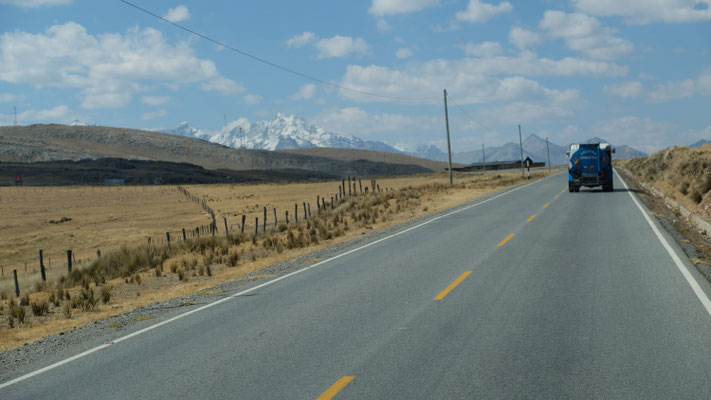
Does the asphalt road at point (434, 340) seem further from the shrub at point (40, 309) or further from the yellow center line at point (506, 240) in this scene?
the shrub at point (40, 309)

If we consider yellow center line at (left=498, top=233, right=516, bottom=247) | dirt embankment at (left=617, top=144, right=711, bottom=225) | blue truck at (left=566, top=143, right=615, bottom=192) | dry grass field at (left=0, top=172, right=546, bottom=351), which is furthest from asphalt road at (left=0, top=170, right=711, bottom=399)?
blue truck at (left=566, top=143, right=615, bottom=192)

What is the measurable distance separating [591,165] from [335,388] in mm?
31539

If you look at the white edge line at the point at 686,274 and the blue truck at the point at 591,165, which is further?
the blue truck at the point at 591,165

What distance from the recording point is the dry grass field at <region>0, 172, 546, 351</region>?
12.7 meters

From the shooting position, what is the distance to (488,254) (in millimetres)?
13766

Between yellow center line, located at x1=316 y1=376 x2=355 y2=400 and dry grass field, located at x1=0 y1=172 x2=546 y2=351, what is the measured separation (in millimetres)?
5674

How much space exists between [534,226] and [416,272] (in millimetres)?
8374

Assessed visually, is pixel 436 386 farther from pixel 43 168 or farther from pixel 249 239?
pixel 43 168

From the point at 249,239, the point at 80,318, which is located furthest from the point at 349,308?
the point at 249,239

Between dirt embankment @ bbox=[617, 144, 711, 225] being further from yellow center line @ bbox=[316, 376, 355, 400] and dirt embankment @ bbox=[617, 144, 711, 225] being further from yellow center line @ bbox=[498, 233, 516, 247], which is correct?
yellow center line @ bbox=[316, 376, 355, 400]

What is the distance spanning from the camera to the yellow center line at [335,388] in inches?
214

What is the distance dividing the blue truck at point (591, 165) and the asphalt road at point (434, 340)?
22.2 metres

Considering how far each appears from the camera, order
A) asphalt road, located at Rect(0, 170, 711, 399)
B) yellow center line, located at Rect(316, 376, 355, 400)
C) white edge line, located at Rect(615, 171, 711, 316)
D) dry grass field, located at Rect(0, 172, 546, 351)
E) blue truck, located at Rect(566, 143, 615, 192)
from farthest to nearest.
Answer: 1. blue truck, located at Rect(566, 143, 615, 192)
2. dry grass field, located at Rect(0, 172, 546, 351)
3. white edge line, located at Rect(615, 171, 711, 316)
4. asphalt road, located at Rect(0, 170, 711, 399)
5. yellow center line, located at Rect(316, 376, 355, 400)

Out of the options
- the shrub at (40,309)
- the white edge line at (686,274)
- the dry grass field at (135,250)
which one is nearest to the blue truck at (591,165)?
the dry grass field at (135,250)
